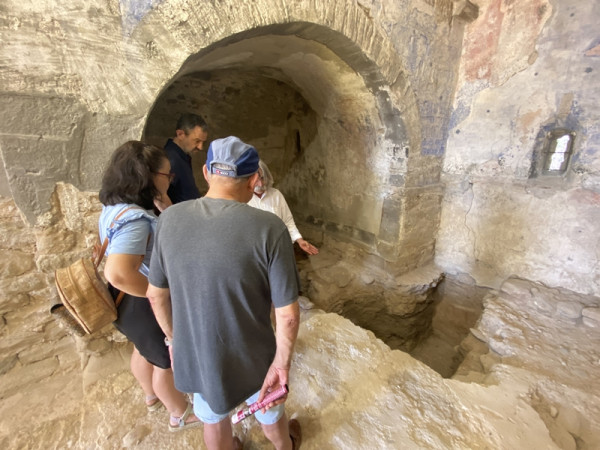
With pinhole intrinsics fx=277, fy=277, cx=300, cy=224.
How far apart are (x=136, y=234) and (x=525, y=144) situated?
387 centimetres

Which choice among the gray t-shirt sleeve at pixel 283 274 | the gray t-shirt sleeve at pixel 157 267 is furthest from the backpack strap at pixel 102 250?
the gray t-shirt sleeve at pixel 283 274

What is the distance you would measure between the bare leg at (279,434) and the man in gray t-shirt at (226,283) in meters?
0.28

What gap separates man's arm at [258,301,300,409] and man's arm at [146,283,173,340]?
1.64 feet

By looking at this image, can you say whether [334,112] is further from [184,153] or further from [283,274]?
[283,274]

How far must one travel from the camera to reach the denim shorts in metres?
1.24

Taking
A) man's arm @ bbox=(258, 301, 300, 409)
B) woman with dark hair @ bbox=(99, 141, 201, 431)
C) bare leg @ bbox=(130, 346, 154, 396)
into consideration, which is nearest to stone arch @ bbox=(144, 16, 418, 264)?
woman with dark hair @ bbox=(99, 141, 201, 431)

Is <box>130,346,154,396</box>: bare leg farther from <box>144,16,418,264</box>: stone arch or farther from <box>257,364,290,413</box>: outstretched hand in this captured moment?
<box>144,16,418,264</box>: stone arch

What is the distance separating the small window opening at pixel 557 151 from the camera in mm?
2900

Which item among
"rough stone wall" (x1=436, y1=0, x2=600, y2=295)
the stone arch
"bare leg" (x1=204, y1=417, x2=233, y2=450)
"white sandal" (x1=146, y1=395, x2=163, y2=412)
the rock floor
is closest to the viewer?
"bare leg" (x1=204, y1=417, x2=233, y2=450)

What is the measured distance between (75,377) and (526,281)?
4523 mm

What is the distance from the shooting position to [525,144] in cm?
310

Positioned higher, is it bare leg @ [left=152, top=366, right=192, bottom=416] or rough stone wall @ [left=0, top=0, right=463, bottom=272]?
rough stone wall @ [left=0, top=0, right=463, bottom=272]

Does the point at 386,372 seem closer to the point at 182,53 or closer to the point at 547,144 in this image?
the point at 182,53

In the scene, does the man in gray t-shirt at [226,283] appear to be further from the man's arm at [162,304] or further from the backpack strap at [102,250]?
the backpack strap at [102,250]
